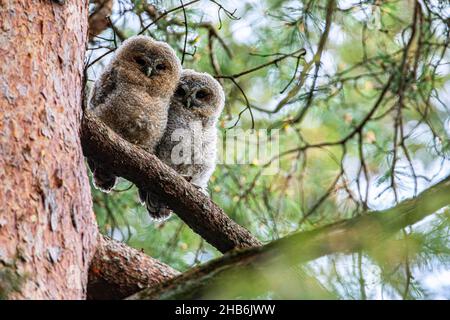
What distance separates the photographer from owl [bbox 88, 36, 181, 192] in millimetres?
2893

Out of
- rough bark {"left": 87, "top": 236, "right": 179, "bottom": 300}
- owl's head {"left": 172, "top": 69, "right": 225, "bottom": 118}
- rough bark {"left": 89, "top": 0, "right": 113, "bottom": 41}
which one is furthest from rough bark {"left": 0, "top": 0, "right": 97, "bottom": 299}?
rough bark {"left": 89, "top": 0, "right": 113, "bottom": 41}

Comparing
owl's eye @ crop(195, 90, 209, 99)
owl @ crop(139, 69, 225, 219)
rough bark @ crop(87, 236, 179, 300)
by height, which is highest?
owl's eye @ crop(195, 90, 209, 99)

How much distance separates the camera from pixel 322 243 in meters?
1.60

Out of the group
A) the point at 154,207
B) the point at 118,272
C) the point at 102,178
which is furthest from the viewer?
the point at 154,207

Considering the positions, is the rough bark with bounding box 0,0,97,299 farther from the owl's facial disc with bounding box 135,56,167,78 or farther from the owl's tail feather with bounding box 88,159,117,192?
the owl's facial disc with bounding box 135,56,167,78

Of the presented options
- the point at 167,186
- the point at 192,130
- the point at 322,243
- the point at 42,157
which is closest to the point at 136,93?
the point at 192,130

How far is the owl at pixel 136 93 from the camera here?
9.49ft

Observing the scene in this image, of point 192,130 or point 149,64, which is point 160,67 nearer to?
point 149,64

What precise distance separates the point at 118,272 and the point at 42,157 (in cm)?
54

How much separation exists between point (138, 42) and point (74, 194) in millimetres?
1423

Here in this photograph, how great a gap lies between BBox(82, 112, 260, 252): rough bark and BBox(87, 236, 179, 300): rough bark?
23 cm
